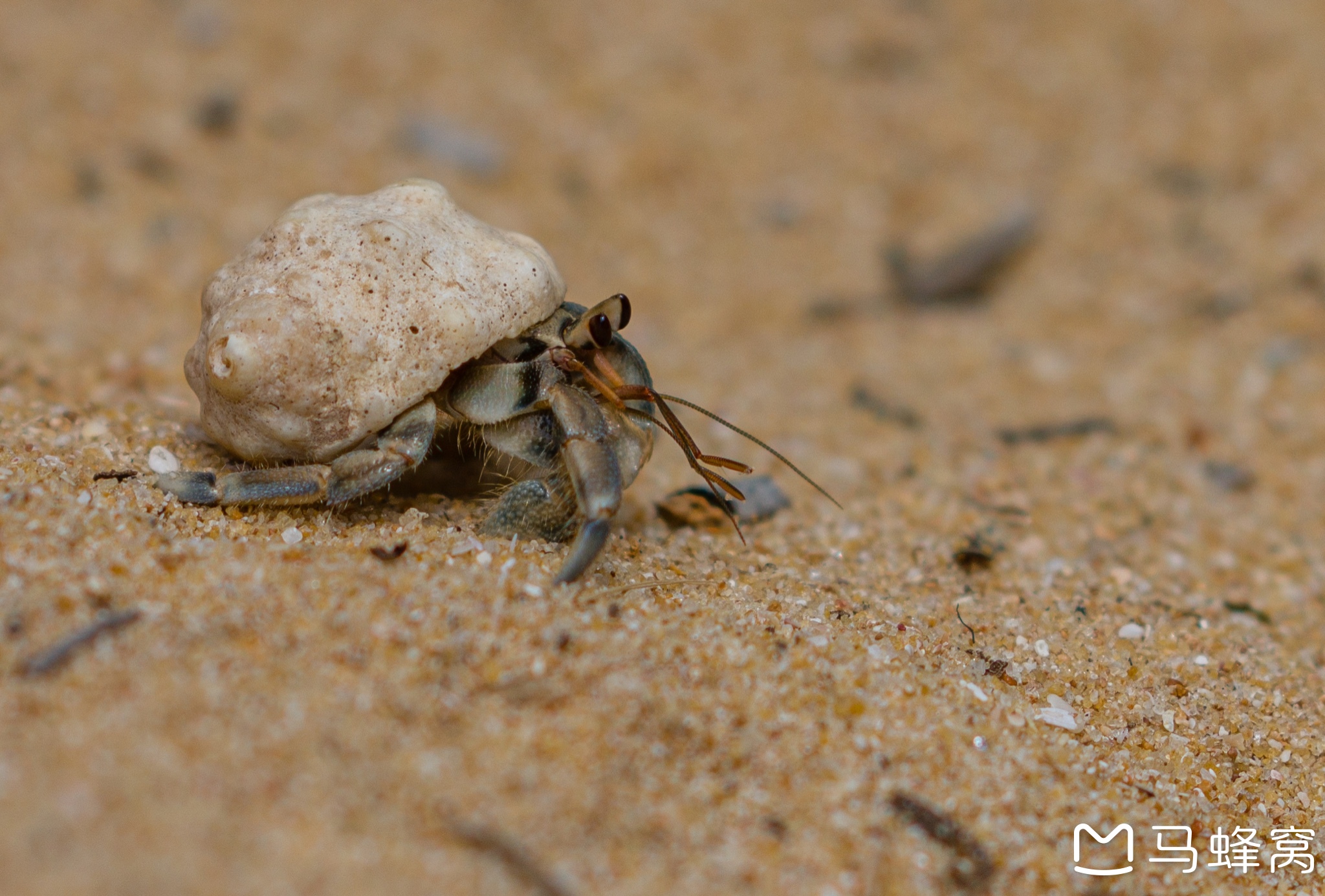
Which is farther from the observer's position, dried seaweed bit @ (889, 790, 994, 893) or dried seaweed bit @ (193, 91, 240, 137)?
dried seaweed bit @ (193, 91, 240, 137)

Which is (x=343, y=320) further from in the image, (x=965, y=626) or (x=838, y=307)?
(x=838, y=307)

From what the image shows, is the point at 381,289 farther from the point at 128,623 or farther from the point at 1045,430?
the point at 1045,430

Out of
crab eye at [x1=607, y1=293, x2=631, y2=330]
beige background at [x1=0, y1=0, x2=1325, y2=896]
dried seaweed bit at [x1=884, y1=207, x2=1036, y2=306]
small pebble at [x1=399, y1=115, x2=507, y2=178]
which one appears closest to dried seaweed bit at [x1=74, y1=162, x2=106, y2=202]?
beige background at [x1=0, y1=0, x2=1325, y2=896]

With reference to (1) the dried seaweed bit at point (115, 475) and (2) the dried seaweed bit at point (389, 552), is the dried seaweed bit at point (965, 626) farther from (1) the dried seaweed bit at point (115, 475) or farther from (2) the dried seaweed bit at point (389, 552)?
(1) the dried seaweed bit at point (115, 475)

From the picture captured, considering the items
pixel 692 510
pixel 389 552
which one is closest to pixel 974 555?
pixel 692 510

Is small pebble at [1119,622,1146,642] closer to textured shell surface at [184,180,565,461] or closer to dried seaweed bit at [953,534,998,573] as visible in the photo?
dried seaweed bit at [953,534,998,573]

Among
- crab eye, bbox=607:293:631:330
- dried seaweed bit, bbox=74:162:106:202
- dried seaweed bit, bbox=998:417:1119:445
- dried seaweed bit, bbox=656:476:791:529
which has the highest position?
dried seaweed bit, bbox=74:162:106:202
